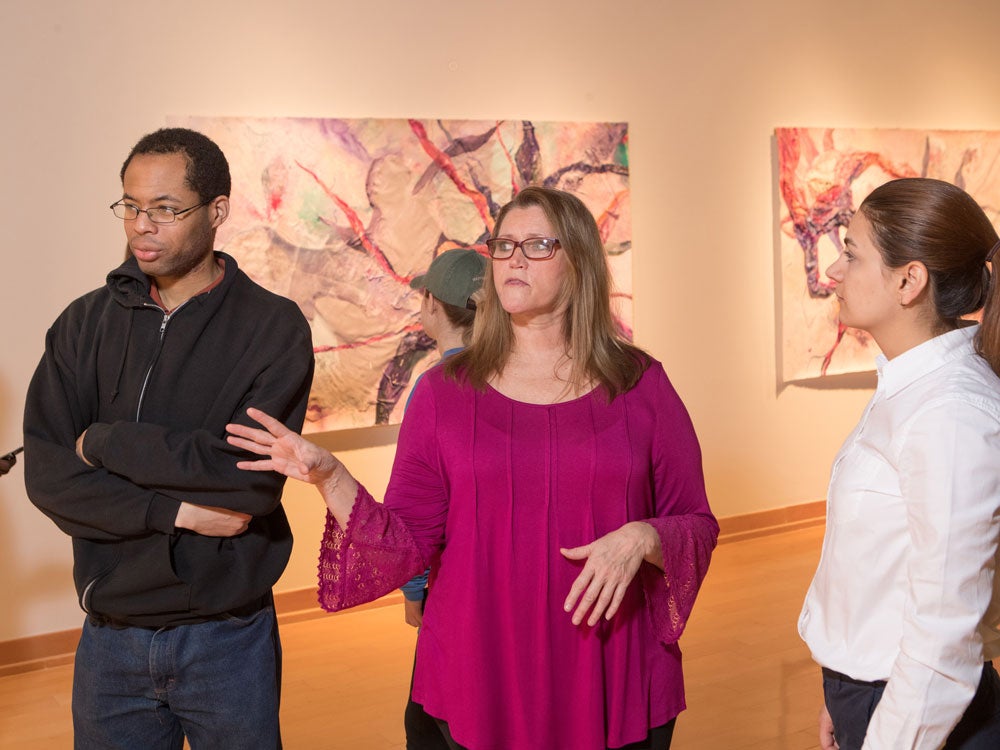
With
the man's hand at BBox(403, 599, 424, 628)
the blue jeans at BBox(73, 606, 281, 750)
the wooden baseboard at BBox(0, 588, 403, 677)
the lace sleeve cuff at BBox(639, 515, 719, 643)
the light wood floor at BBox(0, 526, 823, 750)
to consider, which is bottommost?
the light wood floor at BBox(0, 526, 823, 750)

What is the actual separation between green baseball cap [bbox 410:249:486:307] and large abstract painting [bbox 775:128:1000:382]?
422cm

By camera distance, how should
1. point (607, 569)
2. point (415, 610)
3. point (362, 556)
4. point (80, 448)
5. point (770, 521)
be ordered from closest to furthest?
point (607, 569) < point (362, 556) < point (80, 448) < point (415, 610) < point (770, 521)

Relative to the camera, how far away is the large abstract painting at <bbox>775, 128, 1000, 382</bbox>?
6.73 metres

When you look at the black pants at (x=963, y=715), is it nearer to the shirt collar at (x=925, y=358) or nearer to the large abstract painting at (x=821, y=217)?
the shirt collar at (x=925, y=358)

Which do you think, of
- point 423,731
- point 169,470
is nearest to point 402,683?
point 423,731

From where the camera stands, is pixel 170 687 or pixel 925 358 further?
pixel 170 687

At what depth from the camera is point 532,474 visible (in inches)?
81.3

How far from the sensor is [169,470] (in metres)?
2.07

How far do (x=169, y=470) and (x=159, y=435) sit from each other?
0.25 feet

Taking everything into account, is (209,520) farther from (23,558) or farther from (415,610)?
(23,558)

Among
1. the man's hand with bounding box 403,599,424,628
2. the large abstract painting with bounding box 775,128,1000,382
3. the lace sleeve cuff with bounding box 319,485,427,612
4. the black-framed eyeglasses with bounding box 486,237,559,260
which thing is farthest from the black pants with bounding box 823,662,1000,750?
the large abstract painting with bounding box 775,128,1000,382

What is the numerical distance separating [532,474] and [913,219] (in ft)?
2.78

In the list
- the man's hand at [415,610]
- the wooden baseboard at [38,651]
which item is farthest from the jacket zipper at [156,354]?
the wooden baseboard at [38,651]

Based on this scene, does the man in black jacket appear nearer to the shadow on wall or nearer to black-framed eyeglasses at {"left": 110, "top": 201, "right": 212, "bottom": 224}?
black-framed eyeglasses at {"left": 110, "top": 201, "right": 212, "bottom": 224}
